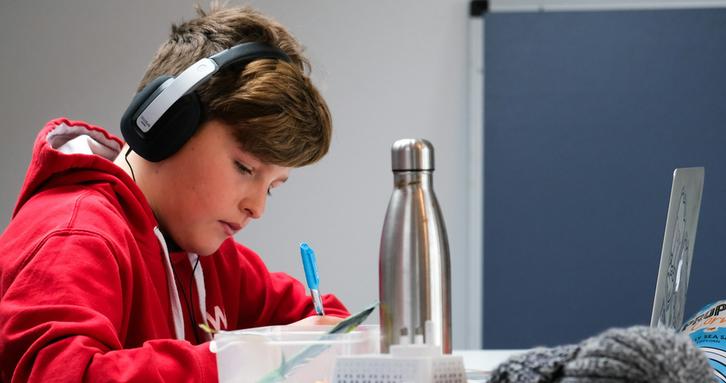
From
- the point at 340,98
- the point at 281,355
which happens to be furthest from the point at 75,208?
the point at 340,98

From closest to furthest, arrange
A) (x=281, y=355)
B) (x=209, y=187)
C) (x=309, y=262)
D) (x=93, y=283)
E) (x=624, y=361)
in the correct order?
(x=624, y=361)
(x=281, y=355)
(x=93, y=283)
(x=309, y=262)
(x=209, y=187)

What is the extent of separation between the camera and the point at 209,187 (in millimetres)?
1100

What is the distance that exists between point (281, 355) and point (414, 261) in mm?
136

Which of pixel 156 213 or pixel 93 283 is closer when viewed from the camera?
pixel 93 283

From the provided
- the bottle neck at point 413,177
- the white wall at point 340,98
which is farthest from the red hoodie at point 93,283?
the white wall at point 340,98

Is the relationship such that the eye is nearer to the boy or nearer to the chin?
the boy

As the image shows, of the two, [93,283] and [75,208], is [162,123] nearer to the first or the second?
[75,208]

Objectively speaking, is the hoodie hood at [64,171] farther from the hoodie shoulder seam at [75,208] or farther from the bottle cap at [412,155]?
the bottle cap at [412,155]

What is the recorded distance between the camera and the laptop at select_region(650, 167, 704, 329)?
32.5 inches

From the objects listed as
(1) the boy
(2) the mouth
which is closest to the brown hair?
(1) the boy

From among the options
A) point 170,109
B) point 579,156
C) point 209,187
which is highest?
point 170,109

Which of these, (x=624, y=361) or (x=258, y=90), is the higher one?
(x=258, y=90)

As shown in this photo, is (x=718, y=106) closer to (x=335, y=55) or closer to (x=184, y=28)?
(x=335, y=55)

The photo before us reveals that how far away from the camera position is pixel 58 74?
2785 mm
